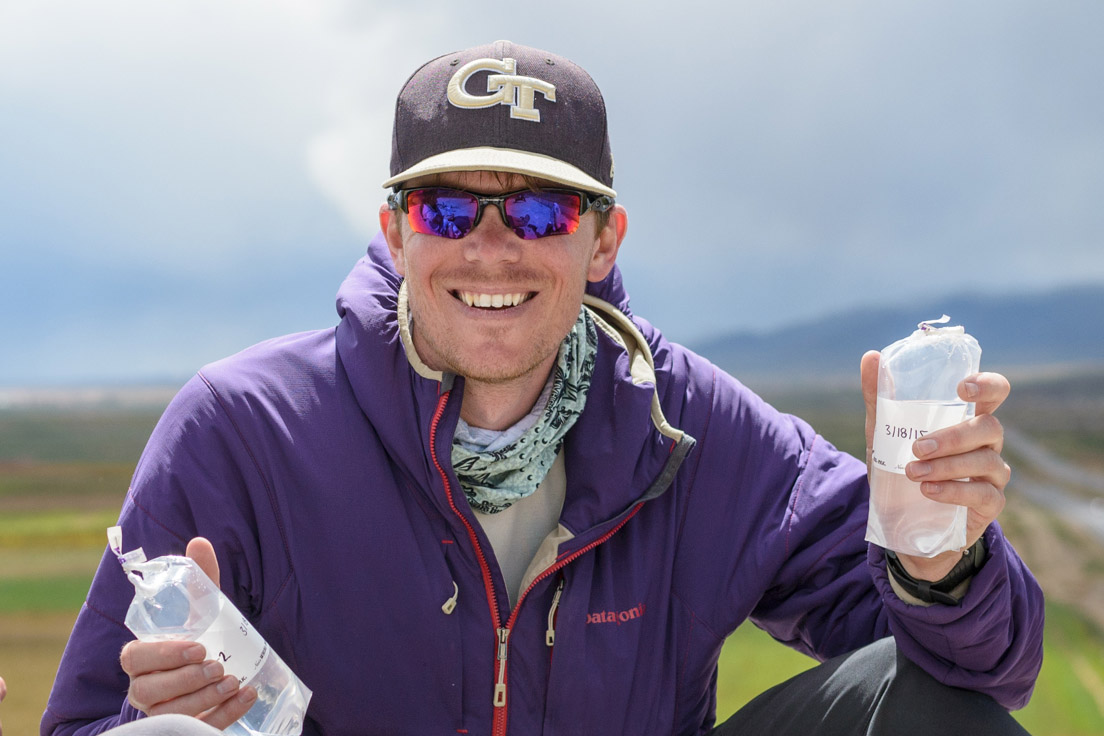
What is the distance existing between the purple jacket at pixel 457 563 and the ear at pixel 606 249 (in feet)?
0.79

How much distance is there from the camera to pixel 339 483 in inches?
84.9

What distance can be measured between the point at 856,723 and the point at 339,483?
3.83ft

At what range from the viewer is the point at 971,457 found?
5.83 ft

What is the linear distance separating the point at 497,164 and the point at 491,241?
0.60 ft

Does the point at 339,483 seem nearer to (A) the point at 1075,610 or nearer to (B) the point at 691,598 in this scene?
(B) the point at 691,598

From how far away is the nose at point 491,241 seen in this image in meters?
2.18

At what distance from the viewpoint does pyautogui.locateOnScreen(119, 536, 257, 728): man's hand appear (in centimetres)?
156

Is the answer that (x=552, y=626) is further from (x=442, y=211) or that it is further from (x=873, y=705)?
(x=442, y=211)

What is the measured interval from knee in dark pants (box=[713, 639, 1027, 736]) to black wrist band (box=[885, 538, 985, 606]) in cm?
15

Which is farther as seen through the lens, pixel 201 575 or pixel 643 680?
pixel 643 680

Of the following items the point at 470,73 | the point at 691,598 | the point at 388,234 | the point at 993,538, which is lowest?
the point at 691,598

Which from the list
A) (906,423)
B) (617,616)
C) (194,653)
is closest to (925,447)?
(906,423)

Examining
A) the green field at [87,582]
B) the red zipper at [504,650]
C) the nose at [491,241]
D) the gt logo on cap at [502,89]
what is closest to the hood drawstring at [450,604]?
the red zipper at [504,650]

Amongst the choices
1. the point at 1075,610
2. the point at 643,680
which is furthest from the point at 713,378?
the point at 1075,610
